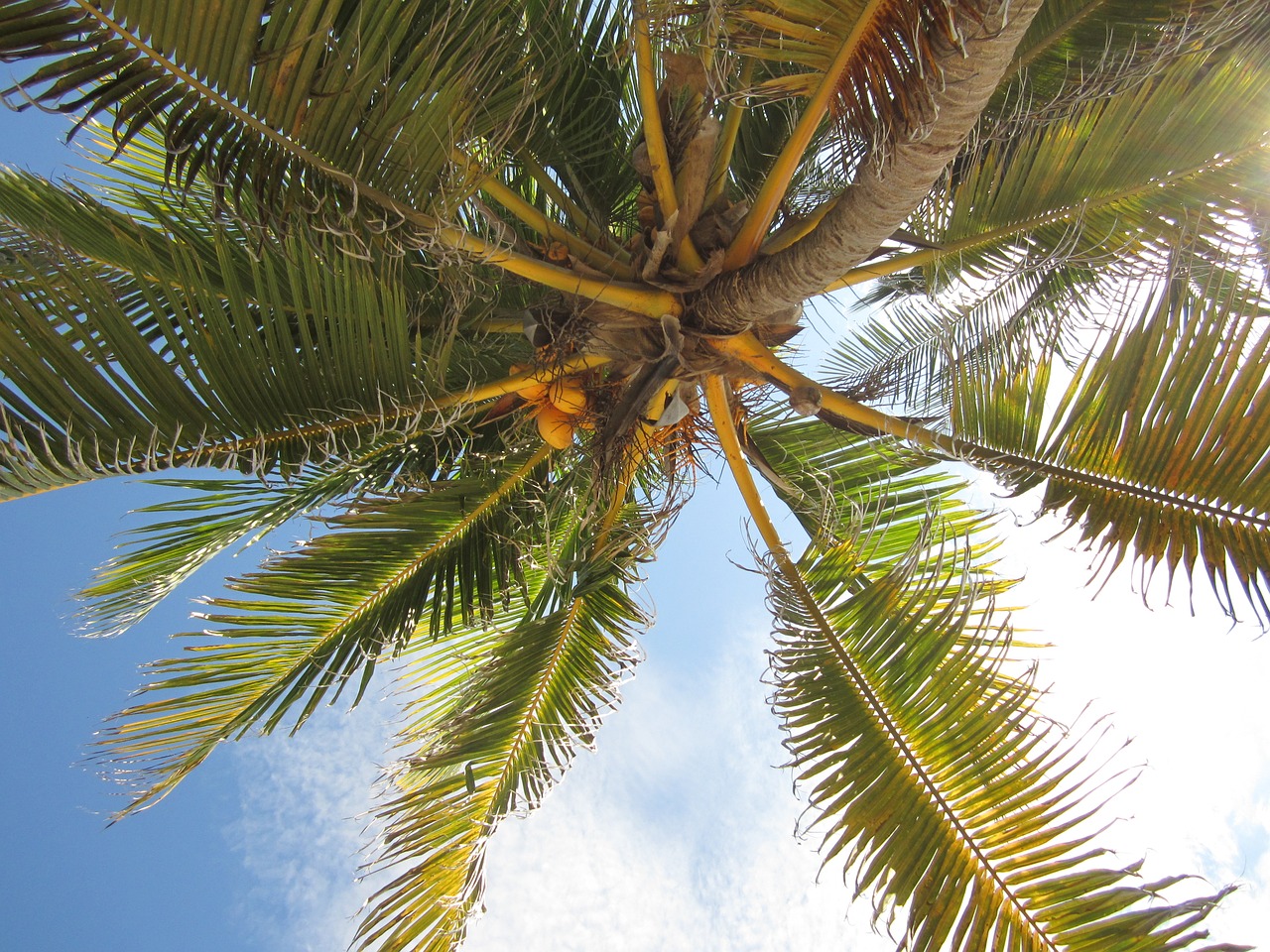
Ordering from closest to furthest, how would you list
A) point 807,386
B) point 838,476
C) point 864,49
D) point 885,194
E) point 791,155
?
point 864,49
point 885,194
point 791,155
point 807,386
point 838,476

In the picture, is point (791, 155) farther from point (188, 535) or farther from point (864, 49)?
point (188, 535)

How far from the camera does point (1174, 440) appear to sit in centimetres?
217

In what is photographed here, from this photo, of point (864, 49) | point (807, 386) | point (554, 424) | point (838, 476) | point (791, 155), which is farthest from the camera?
point (838, 476)

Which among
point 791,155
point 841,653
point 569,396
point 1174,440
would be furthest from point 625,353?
point 1174,440

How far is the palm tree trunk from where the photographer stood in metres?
1.67

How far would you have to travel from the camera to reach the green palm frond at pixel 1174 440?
2.06m

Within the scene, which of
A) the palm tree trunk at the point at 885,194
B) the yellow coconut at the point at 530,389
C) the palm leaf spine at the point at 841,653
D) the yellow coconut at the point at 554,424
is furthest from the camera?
the yellow coconut at the point at 554,424

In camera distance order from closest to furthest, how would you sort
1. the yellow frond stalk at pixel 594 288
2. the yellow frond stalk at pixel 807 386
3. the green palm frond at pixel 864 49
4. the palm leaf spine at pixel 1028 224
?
1. the green palm frond at pixel 864 49
2. the yellow frond stalk at pixel 594 288
3. the palm leaf spine at pixel 1028 224
4. the yellow frond stalk at pixel 807 386

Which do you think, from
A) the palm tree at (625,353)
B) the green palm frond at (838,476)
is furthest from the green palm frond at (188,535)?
the green palm frond at (838,476)

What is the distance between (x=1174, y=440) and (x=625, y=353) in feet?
5.80

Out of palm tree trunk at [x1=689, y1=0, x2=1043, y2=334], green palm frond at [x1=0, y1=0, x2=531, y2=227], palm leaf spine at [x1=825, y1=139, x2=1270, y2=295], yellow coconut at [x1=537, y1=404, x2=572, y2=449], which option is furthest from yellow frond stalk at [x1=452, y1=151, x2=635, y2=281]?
palm leaf spine at [x1=825, y1=139, x2=1270, y2=295]

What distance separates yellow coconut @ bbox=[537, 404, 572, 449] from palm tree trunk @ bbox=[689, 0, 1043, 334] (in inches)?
25.9

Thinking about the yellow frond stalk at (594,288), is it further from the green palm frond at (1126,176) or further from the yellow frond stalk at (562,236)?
the green palm frond at (1126,176)

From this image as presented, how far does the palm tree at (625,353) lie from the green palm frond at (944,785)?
1 centimetres
